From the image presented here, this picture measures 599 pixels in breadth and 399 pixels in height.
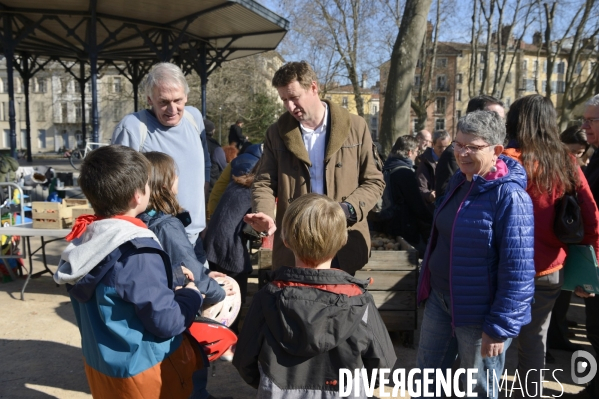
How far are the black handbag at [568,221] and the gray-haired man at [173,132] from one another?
206cm

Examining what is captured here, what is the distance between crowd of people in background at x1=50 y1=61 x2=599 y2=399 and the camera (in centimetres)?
206

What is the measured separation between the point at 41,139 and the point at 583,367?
2933 inches

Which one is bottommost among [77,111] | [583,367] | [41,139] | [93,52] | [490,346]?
[583,367]

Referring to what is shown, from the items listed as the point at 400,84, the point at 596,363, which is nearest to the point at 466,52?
the point at 400,84

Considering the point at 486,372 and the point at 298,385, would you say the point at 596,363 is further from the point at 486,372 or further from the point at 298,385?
the point at 298,385

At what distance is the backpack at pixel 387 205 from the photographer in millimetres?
5441

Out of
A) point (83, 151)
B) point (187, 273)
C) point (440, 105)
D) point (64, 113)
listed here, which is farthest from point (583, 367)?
point (64, 113)

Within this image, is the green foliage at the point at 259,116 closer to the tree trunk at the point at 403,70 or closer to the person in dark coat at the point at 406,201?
the tree trunk at the point at 403,70

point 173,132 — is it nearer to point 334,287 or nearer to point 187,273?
point 187,273

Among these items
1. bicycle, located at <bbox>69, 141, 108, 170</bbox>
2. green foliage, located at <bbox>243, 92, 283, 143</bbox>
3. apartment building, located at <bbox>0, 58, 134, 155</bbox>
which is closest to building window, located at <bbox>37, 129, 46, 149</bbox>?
apartment building, located at <bbox>0, 58, 134, 155</bbox>

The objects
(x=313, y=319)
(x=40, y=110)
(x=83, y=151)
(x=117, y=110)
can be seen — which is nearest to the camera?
(x=313, y=319)

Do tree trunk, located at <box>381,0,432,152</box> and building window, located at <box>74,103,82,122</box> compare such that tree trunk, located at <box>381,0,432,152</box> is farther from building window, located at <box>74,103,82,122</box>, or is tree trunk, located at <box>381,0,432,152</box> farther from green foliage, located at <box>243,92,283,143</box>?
building window, located at <box>74,103,82,122</box>

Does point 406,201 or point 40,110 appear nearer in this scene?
point 406,201

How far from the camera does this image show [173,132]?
10.7 ft
